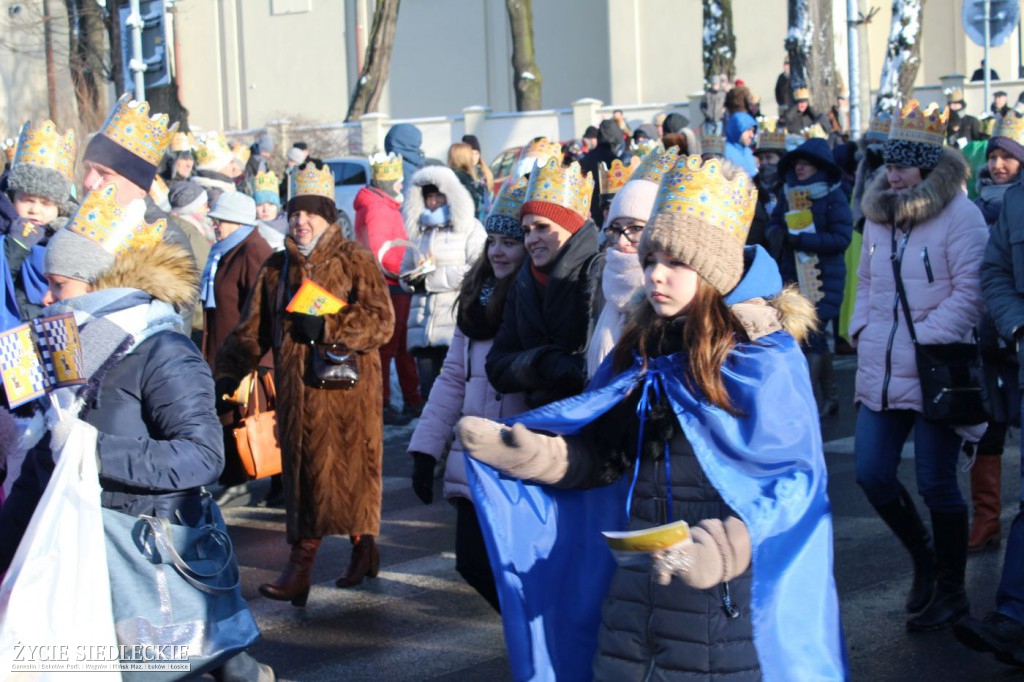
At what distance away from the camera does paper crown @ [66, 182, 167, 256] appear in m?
4.26

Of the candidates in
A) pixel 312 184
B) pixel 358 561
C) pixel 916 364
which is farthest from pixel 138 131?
pixel 916 364

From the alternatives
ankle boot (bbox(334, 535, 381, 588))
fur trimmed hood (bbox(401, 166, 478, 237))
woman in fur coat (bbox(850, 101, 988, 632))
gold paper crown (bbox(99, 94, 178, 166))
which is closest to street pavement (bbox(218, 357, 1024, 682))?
ankle boot (bbox(334, 535, 381, 588))

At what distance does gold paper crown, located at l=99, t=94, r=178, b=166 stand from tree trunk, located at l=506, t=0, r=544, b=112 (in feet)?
88.7

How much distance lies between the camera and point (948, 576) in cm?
572

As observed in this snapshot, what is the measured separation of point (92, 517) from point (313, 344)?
2883 mm

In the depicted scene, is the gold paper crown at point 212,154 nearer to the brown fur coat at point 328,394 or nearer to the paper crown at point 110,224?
the brown fur coat at point 328,394

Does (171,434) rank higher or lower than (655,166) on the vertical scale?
lower

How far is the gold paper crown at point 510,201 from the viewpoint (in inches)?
223

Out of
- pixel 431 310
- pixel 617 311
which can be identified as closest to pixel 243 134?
pixel 431 310

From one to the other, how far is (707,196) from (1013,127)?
5085 mm

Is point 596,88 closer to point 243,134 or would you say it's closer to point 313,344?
point 243,134

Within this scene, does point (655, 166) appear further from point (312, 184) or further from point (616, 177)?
point (312, 184)

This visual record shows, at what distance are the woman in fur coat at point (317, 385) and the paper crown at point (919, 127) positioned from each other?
250 centimetres

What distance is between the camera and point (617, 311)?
4.70 metres
